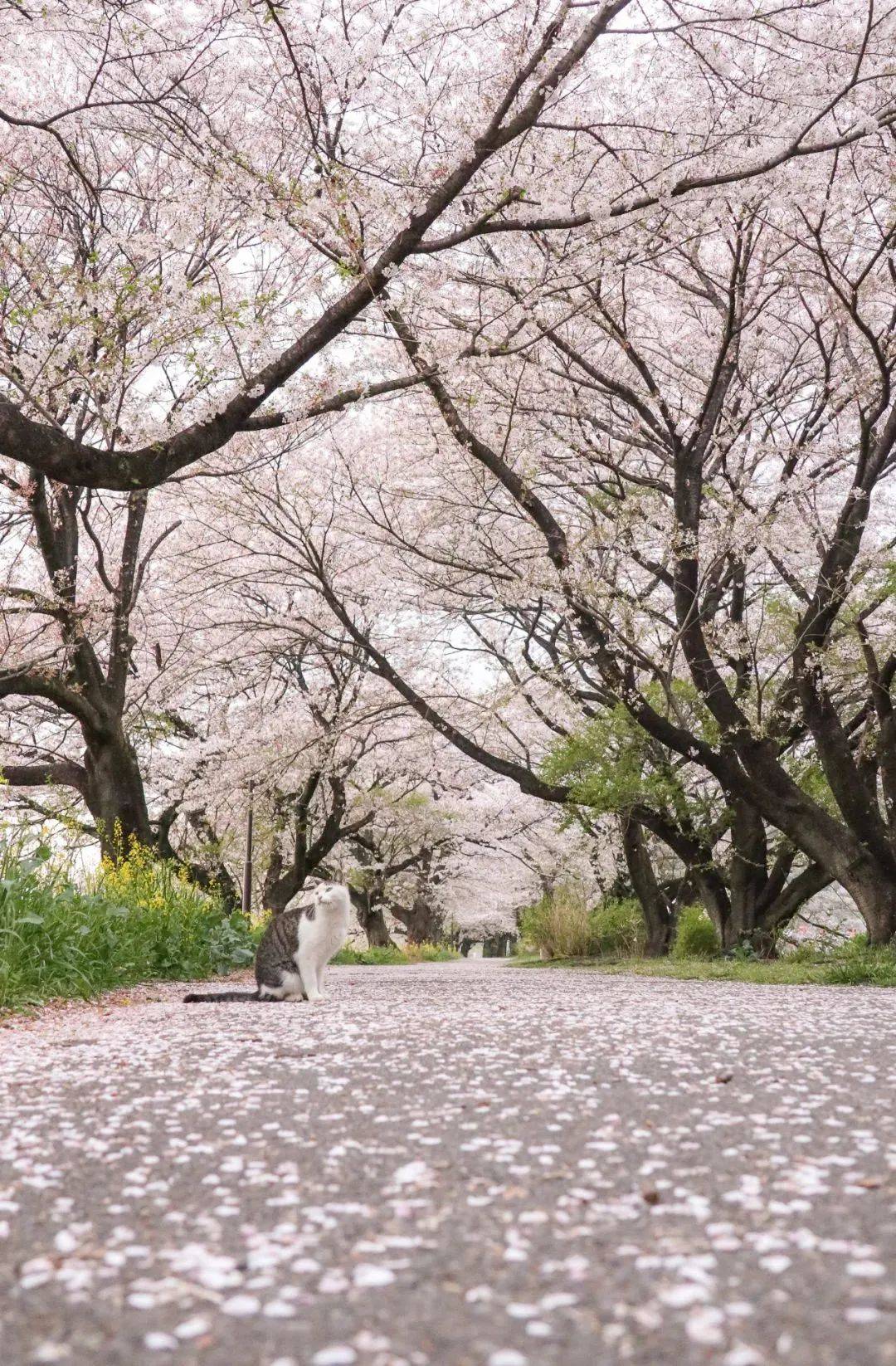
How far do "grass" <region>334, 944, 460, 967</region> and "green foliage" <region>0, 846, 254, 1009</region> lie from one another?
9.52 m

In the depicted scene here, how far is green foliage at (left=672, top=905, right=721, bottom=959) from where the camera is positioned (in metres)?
14.7

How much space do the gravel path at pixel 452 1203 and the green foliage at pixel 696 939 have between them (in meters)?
10.6

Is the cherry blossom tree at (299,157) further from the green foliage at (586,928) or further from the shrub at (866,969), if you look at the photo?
the green foliage at (586,928)

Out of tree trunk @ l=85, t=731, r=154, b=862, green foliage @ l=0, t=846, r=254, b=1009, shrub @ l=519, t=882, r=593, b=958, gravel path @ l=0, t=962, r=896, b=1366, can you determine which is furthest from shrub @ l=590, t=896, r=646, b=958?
gravel path @ l=0, t=962, r=896, b=1366

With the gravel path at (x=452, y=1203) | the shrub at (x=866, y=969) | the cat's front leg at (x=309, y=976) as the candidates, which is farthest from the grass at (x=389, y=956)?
the gravel path at (x=452, y=1203)

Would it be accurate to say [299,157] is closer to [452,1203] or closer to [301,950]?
[301,950]

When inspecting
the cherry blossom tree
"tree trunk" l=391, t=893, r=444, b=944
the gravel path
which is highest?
the cherry blossom tree

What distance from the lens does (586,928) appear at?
19125 millimetres

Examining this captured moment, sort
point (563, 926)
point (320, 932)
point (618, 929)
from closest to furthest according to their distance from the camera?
point (320, 932) → point (618, 929) → point (563, 926)

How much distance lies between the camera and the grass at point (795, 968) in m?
9.15

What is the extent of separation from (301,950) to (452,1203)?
4813 millimetres

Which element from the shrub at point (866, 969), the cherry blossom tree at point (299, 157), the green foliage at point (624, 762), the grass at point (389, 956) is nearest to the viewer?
the cherry blossom tree at point (299, 157)

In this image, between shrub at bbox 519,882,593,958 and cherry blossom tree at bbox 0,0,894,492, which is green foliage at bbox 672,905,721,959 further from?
cherry blossom tree at bbox 0,0,894,492

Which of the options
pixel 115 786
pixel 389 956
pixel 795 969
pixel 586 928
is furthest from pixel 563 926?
pixel 115 786
